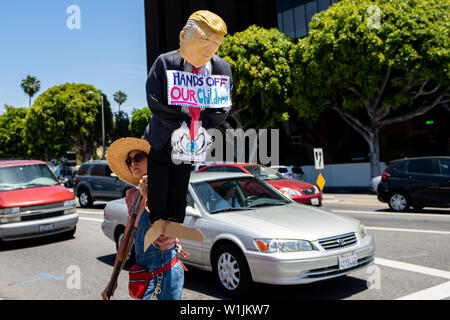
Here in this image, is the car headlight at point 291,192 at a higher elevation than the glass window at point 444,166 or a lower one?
lower

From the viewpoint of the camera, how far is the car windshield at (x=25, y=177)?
1030 centimetres

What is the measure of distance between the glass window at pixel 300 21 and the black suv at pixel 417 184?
890 inches

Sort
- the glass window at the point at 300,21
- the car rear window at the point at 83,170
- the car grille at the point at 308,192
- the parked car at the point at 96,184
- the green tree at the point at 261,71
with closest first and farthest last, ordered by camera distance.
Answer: the car grille at the point at 308,192 < the parked car at the point at 96,184 < the car rear window at the point at 83,170 < the green tree at the point at 261,71 < the glass window at the point at 300,21

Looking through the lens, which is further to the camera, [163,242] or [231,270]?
[231,270]

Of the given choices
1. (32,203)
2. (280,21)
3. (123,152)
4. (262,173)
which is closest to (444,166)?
(262,173)

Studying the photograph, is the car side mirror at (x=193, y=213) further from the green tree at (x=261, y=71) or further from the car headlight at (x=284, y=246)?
the green tree at (x=261, y=71)

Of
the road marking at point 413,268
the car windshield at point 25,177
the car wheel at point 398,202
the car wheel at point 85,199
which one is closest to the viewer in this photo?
the road marking at point 413,268

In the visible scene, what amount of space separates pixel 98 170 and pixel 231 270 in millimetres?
14312

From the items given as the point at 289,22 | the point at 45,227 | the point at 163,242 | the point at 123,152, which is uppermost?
the point at 289,22

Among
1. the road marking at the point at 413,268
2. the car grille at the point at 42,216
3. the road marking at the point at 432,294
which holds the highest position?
the car grille at the point at 42,216

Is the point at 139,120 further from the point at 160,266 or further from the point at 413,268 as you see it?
the point at 160,266

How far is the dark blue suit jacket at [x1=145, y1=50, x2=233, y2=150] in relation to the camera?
63.2 inches

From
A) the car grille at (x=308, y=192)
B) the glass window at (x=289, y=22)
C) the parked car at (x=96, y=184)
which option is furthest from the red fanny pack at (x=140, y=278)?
the glass window at (x=289, y=22)

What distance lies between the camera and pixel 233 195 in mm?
6582
